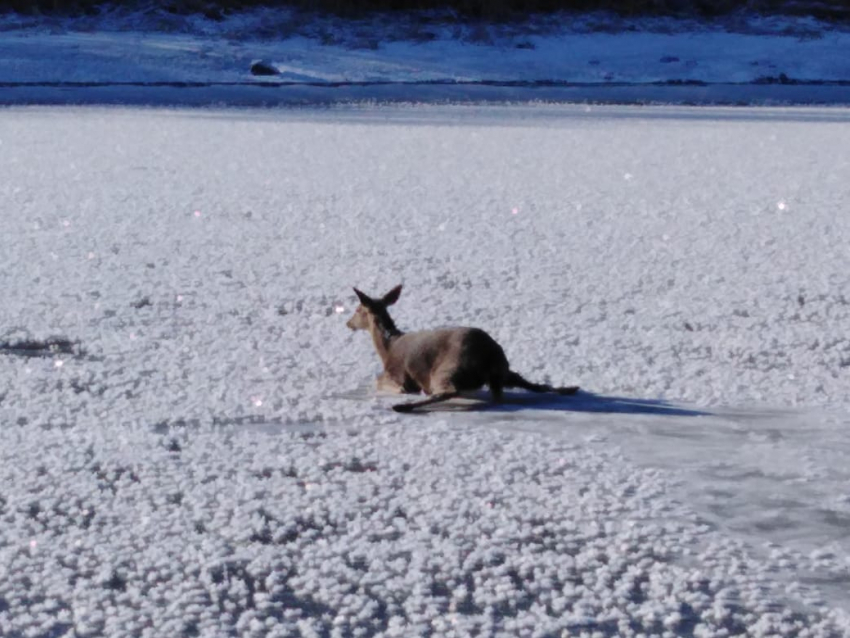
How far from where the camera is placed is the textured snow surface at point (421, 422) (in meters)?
3.31

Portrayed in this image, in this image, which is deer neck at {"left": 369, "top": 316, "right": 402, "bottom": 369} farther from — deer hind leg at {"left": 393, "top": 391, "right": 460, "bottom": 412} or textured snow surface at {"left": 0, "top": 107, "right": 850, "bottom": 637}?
deer hind leg at {"left": 393, "top": 391, "right": 460, "bottom": 412}

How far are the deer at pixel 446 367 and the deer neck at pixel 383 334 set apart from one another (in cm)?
1

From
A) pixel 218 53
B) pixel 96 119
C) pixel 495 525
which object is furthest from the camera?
pixel 218 53


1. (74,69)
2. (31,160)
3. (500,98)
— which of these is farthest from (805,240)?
(74,69)

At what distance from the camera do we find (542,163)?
1300 cm

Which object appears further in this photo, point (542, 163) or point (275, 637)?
point (542, 163)

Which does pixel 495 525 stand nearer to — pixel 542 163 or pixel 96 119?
pixel 542 163

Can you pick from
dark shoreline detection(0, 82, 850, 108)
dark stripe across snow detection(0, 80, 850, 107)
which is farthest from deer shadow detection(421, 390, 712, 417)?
dark stripe across snow detection(0, 80, 850, 107)

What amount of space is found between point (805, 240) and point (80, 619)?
6294 millimetres

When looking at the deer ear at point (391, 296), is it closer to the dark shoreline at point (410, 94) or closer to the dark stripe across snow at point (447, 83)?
the dark shoreline at point (410, 94)

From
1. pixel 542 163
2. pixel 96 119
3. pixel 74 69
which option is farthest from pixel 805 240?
pixel 74 69

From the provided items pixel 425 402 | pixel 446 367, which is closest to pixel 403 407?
pixel 425 402

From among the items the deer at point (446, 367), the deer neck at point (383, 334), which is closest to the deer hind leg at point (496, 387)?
the deer at point (446, 367)

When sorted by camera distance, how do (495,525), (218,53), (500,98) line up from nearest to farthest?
1. (495,525)
2. (500,98)
3. (218,53)
